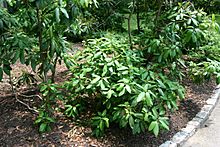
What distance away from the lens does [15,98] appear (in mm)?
2963

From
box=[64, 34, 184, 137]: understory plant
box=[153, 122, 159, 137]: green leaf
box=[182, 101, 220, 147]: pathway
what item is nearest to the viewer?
box=[153, 122, 159, 137]: green leaf

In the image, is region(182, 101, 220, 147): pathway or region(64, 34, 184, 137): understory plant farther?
region(182, 101, 220, 147): pathway

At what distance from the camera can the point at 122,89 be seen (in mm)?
2447

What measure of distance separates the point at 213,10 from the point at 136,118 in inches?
264

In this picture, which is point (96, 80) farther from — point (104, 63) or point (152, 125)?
point (152, 125)

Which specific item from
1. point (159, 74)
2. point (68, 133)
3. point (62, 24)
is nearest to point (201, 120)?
point (159, 74)

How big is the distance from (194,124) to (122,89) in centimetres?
114

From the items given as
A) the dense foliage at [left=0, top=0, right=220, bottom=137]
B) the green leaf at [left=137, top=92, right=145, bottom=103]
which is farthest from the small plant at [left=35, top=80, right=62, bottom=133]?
the green leaf at [left=137, top=92, right=145, bottom=103]

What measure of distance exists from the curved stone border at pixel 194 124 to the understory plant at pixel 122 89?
0.36m

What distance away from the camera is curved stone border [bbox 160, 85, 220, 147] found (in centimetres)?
279

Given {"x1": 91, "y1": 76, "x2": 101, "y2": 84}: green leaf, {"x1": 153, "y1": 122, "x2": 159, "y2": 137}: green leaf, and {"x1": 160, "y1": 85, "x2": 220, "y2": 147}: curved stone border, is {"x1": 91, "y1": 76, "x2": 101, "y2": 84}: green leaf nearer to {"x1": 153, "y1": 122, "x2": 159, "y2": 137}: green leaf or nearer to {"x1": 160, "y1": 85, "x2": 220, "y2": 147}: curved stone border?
{"x1": 153, "y1": 122, "x2": 159, "y2": 137}: green leaf

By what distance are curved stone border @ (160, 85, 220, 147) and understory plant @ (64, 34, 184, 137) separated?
1.17 ft

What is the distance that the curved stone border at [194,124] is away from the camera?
2788 millimetres

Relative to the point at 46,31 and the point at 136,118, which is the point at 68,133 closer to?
the point at 136,118
